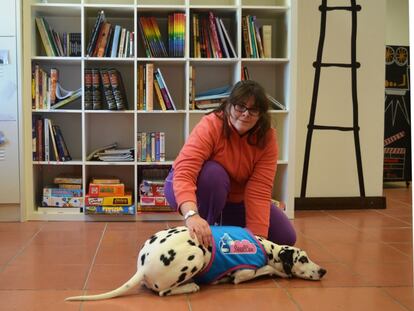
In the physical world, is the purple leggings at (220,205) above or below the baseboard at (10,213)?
above

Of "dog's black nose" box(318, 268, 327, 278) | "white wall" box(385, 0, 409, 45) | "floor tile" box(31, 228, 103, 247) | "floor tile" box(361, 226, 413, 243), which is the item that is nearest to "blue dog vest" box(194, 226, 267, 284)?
"dog's black nose" box(318, 268, 327, 278)

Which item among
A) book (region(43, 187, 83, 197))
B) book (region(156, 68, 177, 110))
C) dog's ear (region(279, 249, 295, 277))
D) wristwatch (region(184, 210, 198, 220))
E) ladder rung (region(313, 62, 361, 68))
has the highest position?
ladder rung (region(313, 62, 361, 68))

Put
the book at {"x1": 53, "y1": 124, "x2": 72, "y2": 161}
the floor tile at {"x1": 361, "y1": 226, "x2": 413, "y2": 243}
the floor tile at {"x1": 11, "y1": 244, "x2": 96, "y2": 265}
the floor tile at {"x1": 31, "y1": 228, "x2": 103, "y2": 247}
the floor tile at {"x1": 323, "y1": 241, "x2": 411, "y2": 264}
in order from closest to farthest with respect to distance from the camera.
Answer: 1. the floor tile at {"x1": 11, "y1": 244, "x2": 96, "y2": 265}
2. the floor tile at {"x1": 323, "y1": 241, "x2": 411, "y2": 264}
3. the floor tile at {"x1": 31, "y1": 228, "x2": 103, "y2": 247}
4. the floor tile at {"x1": 361, "y1": 226, "x2": 413, "y2": 243}
5. the book at {"x1": 53, "y1": 124, "x2": 72, "y2": 161}

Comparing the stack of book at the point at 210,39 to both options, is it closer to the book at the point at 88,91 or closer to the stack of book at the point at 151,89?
the stack of book at the point at 151,89

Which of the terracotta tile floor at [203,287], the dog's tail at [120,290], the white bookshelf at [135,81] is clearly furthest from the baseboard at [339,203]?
the dog's tail at [120,290]

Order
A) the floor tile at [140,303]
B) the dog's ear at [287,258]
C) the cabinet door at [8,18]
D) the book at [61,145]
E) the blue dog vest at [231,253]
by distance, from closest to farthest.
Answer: the floor tile at [140,303], the blue dog vest at [231,253], the dog's ear at [287,258], the cabinet door at [8,18], the book at [61,145]

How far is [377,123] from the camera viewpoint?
4.08m

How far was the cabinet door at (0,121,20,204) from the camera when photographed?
131 inches

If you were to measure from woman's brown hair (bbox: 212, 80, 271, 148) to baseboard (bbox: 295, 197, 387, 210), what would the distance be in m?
1.85

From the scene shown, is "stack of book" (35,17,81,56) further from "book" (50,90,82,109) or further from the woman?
the woman

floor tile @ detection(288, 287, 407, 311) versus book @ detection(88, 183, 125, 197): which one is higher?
book @ detection(88, 183, 125, 197)

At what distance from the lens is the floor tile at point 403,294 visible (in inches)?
75.2

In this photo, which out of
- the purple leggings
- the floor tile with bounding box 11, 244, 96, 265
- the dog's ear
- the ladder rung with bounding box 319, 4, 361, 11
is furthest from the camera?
the ladder rung with bounding box 319, 4, 361, 11

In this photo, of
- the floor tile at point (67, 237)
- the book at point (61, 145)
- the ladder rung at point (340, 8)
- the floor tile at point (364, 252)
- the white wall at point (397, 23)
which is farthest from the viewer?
the white wall at point (397, 23)
